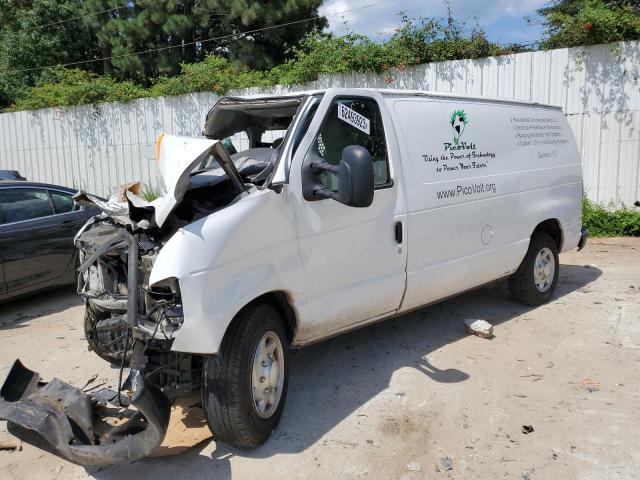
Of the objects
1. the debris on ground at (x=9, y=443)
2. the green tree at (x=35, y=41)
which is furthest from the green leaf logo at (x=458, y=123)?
the green tree at (x=35, y=41)

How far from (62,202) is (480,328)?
17.6 ft

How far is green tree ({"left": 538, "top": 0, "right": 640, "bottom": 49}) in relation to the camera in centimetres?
964

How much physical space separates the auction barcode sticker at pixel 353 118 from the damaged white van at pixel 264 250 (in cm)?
2

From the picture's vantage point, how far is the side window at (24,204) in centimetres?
691

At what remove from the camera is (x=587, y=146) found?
33.2ft

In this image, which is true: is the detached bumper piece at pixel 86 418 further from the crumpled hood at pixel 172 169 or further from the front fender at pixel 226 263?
the crumpled hood at pixel 172 169

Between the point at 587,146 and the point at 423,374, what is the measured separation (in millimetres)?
7052

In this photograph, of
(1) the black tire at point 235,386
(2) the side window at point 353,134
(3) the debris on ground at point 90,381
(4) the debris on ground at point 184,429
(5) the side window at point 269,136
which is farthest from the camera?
(5) the side window at point 269,136

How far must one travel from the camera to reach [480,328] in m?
5.57

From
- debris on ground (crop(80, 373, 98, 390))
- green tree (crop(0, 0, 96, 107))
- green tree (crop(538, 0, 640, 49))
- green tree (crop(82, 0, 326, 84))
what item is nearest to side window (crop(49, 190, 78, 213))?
debris on ground (crop(80, 373, 98, 390))

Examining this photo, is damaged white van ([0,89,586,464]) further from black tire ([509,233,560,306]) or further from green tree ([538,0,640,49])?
green tree ([538,0,640,49])

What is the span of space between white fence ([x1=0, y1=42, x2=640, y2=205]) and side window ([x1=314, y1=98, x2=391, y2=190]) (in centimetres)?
413

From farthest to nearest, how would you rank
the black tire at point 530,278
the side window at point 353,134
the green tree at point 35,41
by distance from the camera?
the green tree at point 35,41 → the black tire at point 530,278 → the side window at point 353,134

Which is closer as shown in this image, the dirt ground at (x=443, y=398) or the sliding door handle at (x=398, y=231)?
the dirt ground at (x=443, y=398)
